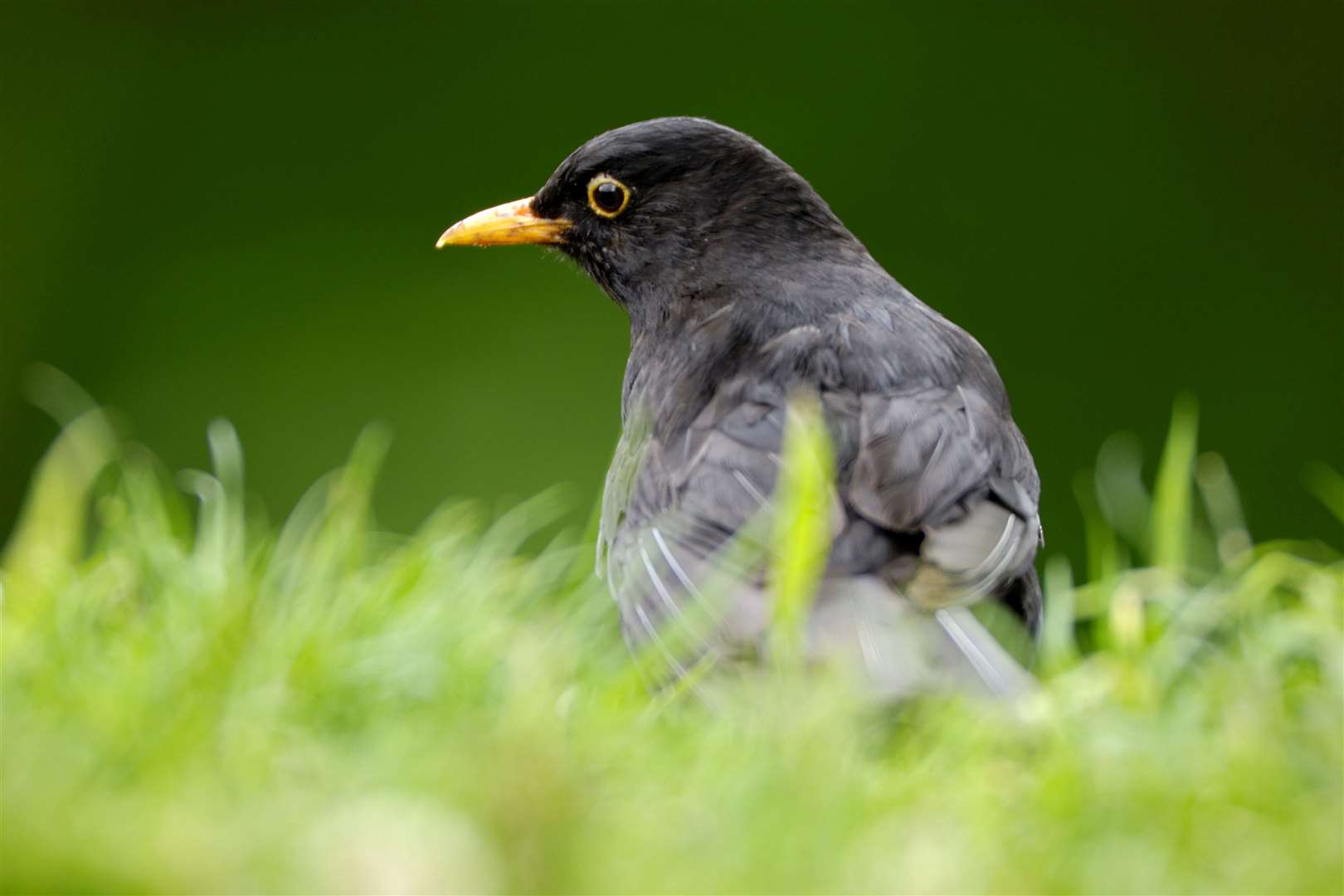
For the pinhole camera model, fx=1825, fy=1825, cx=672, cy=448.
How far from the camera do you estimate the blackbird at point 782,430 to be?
2768 mm

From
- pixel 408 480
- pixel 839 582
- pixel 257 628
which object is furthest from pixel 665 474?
pixel 408 480

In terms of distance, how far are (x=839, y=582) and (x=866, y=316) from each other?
682 mm

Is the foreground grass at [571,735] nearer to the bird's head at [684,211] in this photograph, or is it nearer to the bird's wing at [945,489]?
the bird's wing at [945,489]

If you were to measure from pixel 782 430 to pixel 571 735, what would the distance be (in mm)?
1016

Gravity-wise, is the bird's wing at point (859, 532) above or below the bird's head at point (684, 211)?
below

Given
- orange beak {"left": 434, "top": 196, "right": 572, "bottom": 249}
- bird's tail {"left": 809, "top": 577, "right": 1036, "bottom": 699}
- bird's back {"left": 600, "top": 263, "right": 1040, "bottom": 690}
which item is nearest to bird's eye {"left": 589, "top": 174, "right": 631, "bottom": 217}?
orange beak {"left": 434, "top": 196, "right": 572, "bottom": 249}

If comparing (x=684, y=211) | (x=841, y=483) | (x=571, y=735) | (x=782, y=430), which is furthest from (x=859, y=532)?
(x=684, y=211)

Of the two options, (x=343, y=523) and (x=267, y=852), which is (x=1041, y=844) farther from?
(x=343, y=523)

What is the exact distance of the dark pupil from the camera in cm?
402

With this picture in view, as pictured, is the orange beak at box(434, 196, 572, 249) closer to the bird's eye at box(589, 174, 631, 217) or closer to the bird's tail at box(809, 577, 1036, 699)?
the bird's eye at box(589, 174, 631, 217)

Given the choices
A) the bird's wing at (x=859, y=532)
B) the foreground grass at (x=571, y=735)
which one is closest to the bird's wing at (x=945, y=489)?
the bird's wing at (x=859, y=532)

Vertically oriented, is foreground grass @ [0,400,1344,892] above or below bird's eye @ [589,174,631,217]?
below

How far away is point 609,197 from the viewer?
4.03m

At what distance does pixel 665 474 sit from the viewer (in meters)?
3.17
